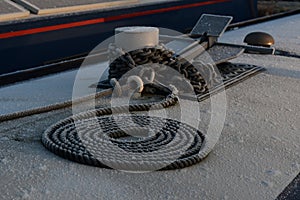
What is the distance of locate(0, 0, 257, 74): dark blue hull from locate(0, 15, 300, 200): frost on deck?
1.83 meters

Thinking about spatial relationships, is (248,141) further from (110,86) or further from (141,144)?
(110,86)

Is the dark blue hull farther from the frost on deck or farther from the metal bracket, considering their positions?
the frost on deck

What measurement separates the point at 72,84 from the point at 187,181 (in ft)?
4.68

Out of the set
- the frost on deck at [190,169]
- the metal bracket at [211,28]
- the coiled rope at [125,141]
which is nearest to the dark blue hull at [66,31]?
the metal bracket at [211,28]

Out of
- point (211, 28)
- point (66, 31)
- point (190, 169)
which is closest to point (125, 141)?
point (190, 169)

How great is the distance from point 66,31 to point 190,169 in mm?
2821

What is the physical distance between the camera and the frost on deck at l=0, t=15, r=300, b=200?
4.65 ft

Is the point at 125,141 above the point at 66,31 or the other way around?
above

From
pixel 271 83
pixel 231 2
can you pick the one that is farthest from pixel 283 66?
pixel 231 2

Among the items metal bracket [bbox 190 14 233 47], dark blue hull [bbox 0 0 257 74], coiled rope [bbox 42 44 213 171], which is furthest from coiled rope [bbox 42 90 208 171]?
dark blue hull [bbox 0 0 257 74]

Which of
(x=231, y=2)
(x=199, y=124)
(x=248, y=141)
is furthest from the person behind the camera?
(x=231, y=2)

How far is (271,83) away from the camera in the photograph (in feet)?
9.11

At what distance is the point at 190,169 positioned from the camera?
5.23 ft

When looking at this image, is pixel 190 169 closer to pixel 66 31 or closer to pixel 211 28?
pixel 211 28
